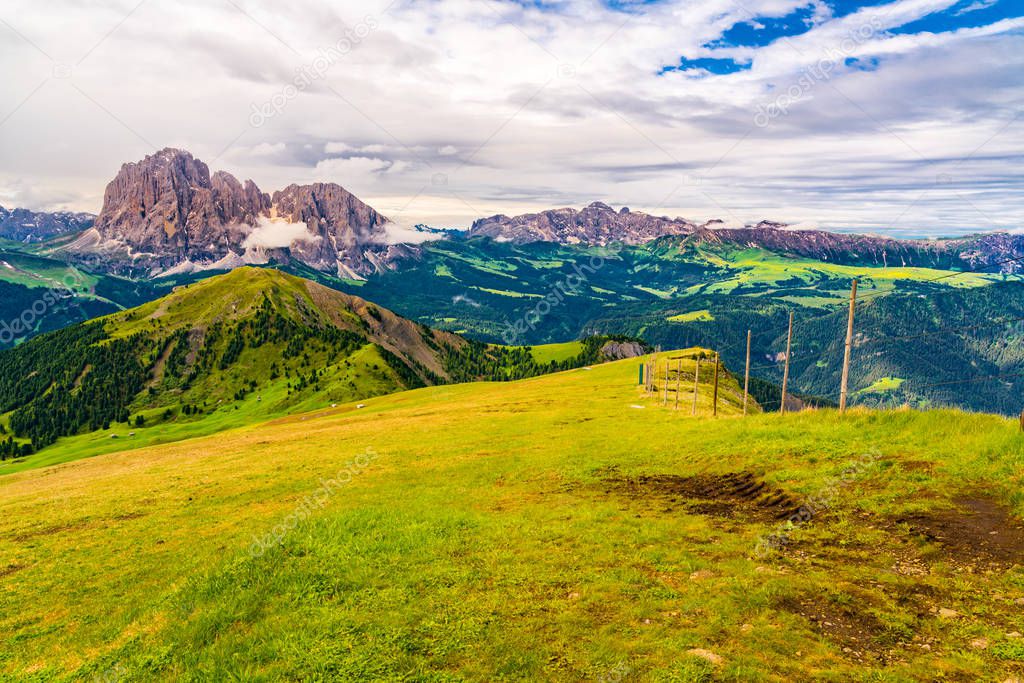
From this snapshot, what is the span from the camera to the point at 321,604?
661 inches

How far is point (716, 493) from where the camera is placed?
78.8 feet

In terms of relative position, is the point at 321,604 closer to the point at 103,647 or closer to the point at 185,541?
the point at 103,647

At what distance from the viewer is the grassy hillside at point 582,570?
13.0 metres

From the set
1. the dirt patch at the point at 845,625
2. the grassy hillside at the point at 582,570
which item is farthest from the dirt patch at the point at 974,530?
the dirt patch at the point at 845,625

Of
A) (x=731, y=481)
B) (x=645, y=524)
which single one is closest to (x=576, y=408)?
(x=731, y=481)
